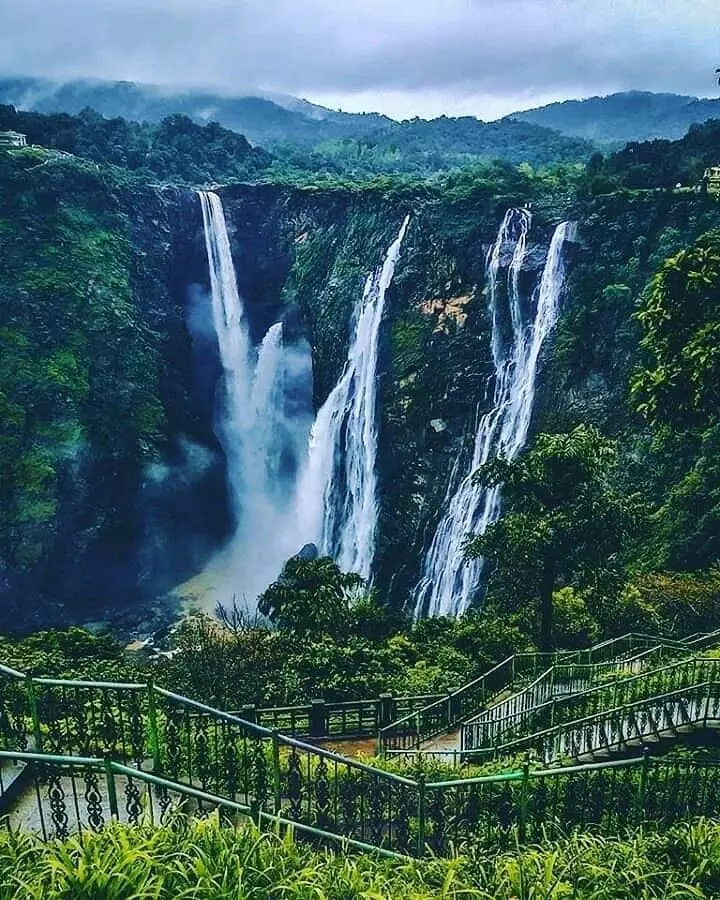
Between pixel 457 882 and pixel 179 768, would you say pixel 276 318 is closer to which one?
pixel 179 768

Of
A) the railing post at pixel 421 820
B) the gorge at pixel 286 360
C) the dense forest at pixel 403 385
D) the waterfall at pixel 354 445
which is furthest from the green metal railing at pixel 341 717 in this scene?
the waterfall at pixel 354 445

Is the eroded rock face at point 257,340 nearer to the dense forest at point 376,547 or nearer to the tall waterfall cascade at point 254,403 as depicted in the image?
the dense forest at point 376,547

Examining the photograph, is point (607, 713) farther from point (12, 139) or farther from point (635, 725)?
point (12, 139)

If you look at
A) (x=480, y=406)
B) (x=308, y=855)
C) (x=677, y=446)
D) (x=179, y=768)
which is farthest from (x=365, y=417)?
(x=308, y=855)

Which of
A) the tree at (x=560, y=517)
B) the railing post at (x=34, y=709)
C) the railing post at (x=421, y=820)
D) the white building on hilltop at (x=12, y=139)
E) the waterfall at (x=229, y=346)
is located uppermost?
the white building on hilltop at (x=12, y=139)

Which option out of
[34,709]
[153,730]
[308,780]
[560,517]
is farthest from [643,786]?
[560,517]
